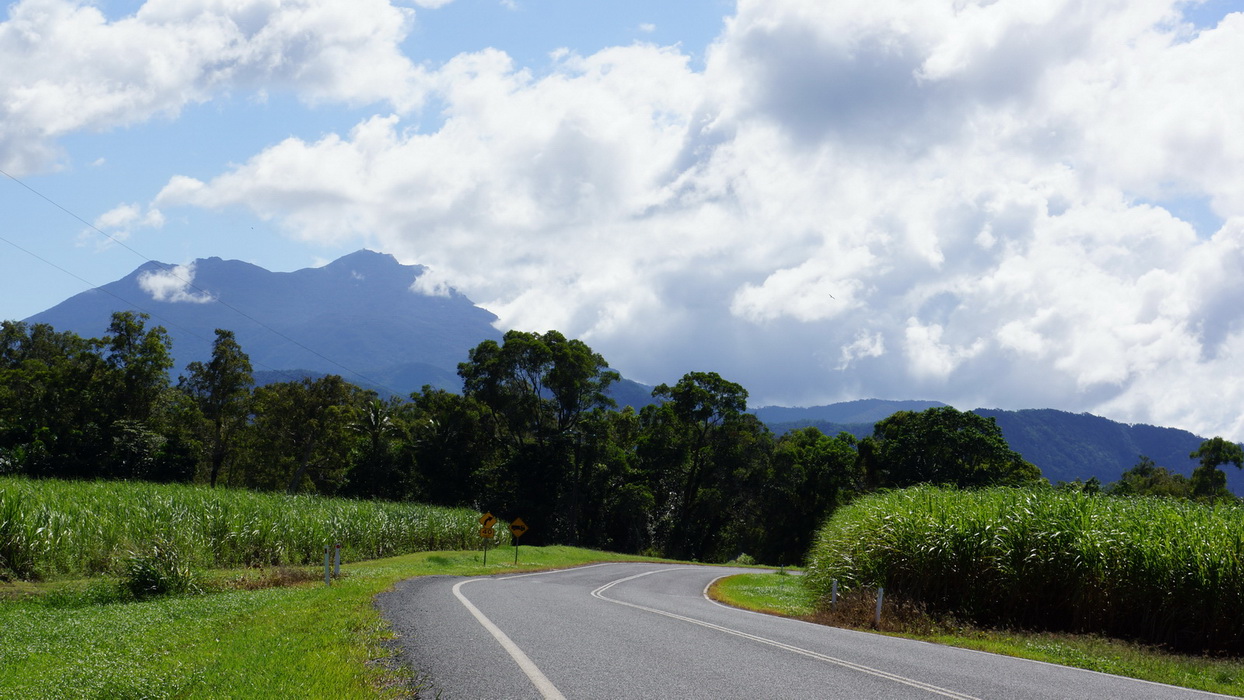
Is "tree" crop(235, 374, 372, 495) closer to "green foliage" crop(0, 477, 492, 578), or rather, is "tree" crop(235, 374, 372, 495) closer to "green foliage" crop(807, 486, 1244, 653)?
"green foliage" crop(0, 477, 492, 578)

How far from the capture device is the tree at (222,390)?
6425 cm

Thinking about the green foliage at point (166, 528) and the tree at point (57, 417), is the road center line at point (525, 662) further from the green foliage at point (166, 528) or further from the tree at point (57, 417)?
the tree at point (57, 417)

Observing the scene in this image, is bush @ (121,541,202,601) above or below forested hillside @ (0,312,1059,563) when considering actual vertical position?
below

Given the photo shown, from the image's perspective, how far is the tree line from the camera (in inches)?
2411

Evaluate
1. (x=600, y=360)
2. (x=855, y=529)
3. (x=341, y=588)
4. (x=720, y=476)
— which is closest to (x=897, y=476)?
(x=720, y=476)

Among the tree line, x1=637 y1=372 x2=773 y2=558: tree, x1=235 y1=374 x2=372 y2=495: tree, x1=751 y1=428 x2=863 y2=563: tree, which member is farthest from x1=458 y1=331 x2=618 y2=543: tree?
x1=751 y1=428 x2=863 y2=563: tree

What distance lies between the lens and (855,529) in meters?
20.5

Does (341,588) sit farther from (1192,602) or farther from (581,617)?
(1192,602)

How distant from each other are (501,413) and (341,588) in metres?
49.5

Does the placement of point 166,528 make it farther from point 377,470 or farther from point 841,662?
point 377,470

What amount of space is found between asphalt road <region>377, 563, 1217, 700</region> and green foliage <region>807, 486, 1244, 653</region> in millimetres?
5250

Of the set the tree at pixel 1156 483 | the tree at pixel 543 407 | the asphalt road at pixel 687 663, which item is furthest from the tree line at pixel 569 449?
the asphalt road at pixel 687 663

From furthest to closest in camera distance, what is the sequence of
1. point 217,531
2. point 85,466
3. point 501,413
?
point 501,413, point 85,466, point 217,531

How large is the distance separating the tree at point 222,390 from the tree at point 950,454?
5384 cm
